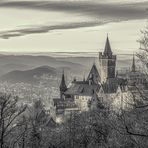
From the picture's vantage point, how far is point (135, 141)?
1221 centimetres

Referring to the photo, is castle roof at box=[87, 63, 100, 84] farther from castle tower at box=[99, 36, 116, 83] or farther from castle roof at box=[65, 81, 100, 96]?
castle tower at box=[99, 36, 116, 83]

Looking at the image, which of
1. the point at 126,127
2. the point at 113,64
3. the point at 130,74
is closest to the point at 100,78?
the point at 113,64

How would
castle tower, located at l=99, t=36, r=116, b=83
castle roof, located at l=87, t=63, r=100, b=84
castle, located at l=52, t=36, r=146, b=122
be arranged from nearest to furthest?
castle, located at l=52, t=36, r=146, b=122 → castle roof, located at l=87, t=63, r=100, b=84 → castle tower, located at l=99, t=36, r=116, b=83

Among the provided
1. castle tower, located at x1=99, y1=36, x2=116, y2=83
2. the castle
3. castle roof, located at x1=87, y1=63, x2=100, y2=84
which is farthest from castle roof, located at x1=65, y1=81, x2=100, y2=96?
castle tower, located at x1=99, y1=36, x2=116, y2=83

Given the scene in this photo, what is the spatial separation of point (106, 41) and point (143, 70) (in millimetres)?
135284

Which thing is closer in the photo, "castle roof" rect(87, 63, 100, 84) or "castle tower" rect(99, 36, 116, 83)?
"castle roof" rect(87, 63, 100, 84)

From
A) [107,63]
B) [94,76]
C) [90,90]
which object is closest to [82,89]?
[90,90]

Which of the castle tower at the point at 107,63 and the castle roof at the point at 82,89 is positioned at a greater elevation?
the castle tower at the point at 107,63

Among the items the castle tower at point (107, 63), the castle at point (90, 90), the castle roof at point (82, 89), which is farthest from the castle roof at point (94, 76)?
the castle tower at point (107, 63)

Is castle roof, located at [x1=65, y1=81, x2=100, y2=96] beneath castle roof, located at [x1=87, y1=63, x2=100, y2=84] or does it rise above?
beneath

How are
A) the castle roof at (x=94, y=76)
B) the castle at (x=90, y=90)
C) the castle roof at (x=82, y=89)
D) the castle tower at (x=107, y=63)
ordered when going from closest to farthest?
the castle at (x=90, y=90), the castle roof at (x=82, y=89), the castle roof at (x=94, y=76), the castle tower at (x=107, y=63)

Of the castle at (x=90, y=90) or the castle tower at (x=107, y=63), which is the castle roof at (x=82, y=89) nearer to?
the castle at (x=90, y=90)

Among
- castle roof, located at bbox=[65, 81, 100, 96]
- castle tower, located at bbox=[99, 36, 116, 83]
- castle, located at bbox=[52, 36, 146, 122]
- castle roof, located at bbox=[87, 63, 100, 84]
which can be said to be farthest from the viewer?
castle tower, located at bbox=[99, 36, 116, 83]

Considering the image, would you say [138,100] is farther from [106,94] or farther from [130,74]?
[106,94]
